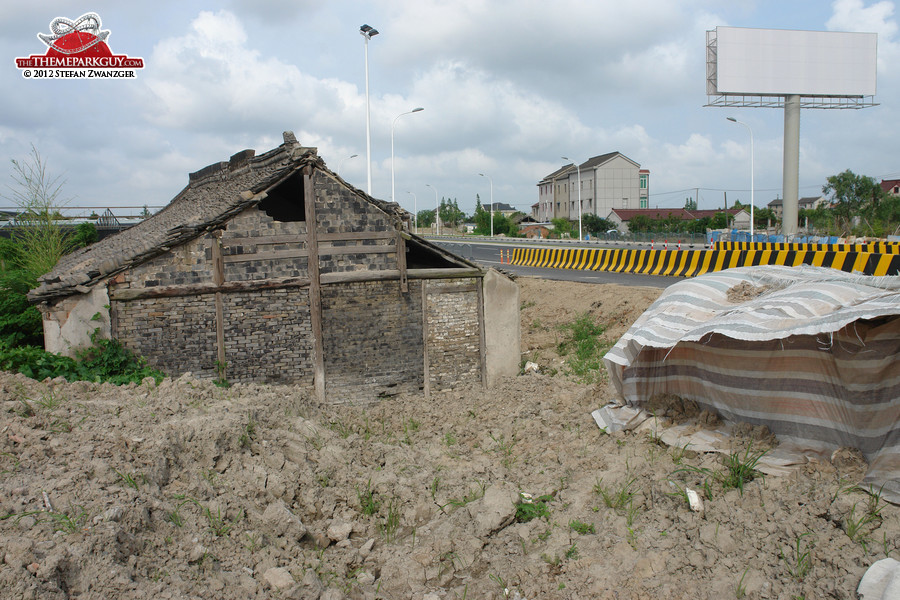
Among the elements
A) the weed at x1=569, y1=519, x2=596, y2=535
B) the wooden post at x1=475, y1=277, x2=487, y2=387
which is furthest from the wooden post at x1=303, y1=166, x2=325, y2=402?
the weed at x1=569, y1=519, x2=596, y2=535

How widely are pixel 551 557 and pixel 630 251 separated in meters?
19.8

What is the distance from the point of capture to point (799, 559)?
506 cm

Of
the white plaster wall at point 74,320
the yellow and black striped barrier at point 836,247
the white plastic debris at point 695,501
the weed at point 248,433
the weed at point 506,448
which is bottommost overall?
the weed at point 506,448

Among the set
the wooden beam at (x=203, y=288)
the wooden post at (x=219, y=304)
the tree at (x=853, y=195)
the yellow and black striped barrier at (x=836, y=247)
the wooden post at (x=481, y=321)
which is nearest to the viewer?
the wooden beam at (x=203, y=288)

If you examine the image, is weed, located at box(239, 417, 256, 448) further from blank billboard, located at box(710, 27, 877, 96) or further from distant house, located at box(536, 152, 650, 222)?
distant house, located at box(536, 152, 650, 222)

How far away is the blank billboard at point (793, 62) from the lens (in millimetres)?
36281

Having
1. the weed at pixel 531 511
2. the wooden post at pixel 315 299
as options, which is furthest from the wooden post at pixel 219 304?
the weed at pixel 531 511

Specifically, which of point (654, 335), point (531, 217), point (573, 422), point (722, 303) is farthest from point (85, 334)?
point (531, 217)

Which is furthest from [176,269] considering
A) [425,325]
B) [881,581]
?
[881,581]

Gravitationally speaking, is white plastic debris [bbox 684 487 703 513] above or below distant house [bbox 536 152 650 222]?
below

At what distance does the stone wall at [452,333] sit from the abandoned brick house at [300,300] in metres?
0.02

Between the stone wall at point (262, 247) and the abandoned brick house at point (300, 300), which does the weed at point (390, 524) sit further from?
the stone wall at point (262, 247)

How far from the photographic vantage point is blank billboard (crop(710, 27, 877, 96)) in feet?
119

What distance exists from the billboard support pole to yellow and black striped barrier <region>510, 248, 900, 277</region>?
55.0 feet
